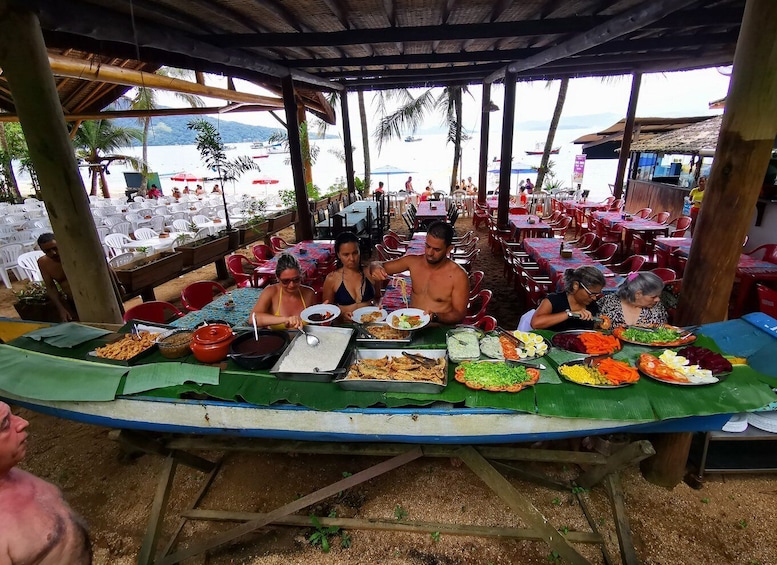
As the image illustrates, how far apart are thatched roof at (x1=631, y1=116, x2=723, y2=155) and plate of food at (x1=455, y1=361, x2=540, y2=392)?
9.47m

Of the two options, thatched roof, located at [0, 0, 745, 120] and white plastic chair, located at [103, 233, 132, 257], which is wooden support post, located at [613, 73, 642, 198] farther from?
white plastic chair, located at [103, 233, 132, 257]

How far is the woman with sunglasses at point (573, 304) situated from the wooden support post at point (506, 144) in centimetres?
671

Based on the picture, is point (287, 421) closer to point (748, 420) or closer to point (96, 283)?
point (96, 283)

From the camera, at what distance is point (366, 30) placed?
5.48 m

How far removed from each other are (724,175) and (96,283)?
5761 millimetres

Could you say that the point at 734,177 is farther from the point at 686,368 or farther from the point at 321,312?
the point at 321,312

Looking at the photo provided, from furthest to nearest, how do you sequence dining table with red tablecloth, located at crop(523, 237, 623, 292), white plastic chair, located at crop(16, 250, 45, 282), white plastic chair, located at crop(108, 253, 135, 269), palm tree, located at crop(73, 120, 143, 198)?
palm tree, located at crop(73, 120, 143, 198) < white plastic chair, located at crop(16, 250, 45, 282) < white plastic chair, located at crop(108, 253, 135, 269) < dining table with red tablecloth, located at crop(523, 237, 623, 292)

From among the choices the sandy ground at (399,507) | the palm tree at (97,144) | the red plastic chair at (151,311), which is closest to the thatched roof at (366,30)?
the red plastic chair at (151,311)

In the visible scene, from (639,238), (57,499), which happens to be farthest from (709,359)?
(639,238)

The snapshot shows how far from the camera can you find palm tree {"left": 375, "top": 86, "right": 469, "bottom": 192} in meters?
18.5

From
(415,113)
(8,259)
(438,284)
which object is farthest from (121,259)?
(415,113)

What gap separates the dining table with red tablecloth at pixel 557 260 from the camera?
565 centimetres

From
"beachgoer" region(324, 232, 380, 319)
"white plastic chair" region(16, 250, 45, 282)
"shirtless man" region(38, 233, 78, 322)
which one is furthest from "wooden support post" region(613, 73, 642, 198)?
"white plastic chair" region(16, 250, 45, 282)

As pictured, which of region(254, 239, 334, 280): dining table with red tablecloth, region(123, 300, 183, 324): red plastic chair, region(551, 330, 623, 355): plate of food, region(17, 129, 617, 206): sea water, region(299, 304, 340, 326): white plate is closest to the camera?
region(551, 330, 623, 355): plate of food
